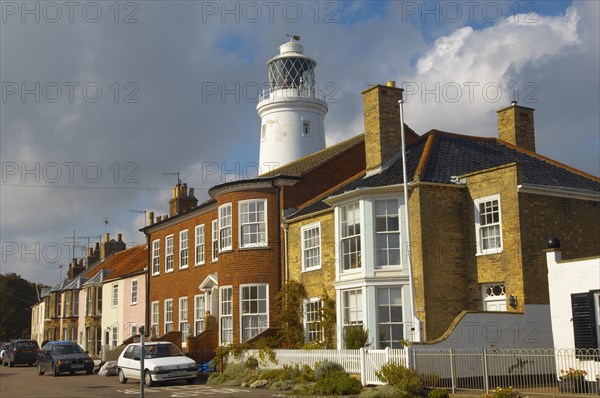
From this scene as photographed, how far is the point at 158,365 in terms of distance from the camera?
25.9 meters

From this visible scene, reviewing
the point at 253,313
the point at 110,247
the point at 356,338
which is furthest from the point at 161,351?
the point at 110,247

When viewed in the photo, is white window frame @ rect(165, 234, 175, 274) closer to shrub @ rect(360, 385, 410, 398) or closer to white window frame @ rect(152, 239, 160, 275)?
white window frame @ rect(152, 239, 160, 275)

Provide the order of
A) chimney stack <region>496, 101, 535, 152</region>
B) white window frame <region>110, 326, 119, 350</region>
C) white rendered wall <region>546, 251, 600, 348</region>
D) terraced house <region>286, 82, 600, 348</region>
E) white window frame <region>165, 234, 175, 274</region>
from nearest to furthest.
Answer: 1. white rendered wall <region>546, 251, 600, 348</region>
2. terraced house <region>286, 82, 600, 348</region>
3. chimney stack <region>496, 101, 535, 152</region>
4. white window frame <region>165, 234, 175, 274</region>
5. white window frame <region>110, 326, 119, 350</region>

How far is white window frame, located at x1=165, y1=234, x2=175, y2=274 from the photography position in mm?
41156

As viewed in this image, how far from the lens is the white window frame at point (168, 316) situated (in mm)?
40594

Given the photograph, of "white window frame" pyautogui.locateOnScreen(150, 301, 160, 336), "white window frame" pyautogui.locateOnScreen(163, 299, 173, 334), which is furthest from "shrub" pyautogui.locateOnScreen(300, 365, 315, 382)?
"white window frame" pyautogui.locateOnScreen(150, 301, 160, 336)

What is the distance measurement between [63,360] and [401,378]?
2031 cm

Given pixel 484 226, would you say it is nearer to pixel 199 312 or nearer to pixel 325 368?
pixel 325 368

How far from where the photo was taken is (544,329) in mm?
22812

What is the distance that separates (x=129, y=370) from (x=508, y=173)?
15.6 metres

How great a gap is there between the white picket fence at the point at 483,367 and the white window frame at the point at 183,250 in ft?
60.0

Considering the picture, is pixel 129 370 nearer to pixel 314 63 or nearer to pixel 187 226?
pixel 187 226

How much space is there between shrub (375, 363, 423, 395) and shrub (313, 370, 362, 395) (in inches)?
28.5

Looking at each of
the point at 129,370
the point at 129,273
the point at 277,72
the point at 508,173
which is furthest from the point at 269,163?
the point at 508,173
